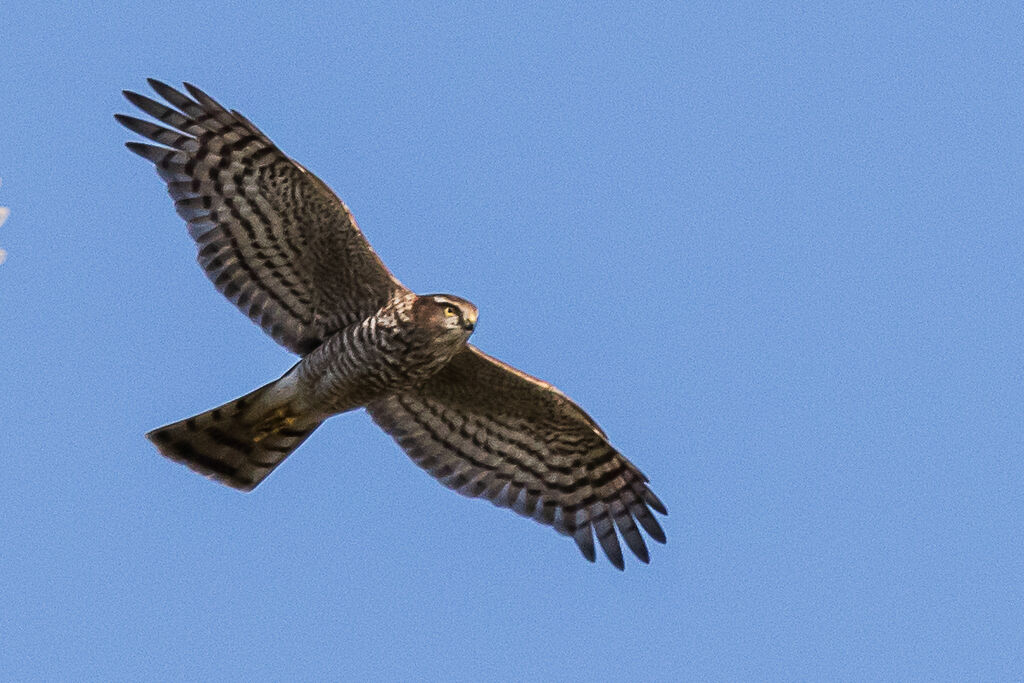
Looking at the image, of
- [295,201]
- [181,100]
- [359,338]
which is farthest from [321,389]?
[181,100]

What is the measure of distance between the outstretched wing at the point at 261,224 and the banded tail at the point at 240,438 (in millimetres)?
511

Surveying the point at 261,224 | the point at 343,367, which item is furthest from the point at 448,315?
the point at 261,224

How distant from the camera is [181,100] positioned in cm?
1346

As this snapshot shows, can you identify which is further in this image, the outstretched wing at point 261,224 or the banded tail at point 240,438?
the banded tail at point 240,438

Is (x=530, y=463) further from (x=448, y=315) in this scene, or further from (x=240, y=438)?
(x=240, y=438)

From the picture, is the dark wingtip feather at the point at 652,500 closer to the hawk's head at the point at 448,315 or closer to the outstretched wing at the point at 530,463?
the outstretched wing at the point at 530,463

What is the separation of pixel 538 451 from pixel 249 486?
2.27m

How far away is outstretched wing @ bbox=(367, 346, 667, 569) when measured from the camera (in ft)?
47.7

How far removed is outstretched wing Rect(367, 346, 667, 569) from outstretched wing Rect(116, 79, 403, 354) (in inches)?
42.3

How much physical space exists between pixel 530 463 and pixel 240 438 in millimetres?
2290

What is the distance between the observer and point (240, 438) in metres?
14.0

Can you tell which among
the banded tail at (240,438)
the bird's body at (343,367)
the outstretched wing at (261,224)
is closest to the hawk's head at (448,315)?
the bird's body at (343,367)

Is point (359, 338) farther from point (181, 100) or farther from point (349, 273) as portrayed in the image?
point (181, 100)

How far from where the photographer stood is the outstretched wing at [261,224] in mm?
13445
